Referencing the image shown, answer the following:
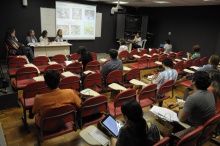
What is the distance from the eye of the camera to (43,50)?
7262 millimetres

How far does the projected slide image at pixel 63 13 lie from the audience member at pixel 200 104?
7465 millimetres

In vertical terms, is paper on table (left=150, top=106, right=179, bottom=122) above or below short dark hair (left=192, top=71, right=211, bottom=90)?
below

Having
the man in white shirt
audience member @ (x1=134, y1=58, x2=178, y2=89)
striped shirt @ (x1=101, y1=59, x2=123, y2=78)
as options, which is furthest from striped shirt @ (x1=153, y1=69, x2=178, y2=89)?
the man in white shirt

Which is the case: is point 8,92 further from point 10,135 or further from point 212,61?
point 212,61

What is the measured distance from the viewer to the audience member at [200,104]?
88.5 inches

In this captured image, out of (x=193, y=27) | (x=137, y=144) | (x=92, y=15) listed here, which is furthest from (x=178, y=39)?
(x=137, y=144)

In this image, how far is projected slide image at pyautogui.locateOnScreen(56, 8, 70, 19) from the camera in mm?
8258

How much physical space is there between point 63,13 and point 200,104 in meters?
7.74

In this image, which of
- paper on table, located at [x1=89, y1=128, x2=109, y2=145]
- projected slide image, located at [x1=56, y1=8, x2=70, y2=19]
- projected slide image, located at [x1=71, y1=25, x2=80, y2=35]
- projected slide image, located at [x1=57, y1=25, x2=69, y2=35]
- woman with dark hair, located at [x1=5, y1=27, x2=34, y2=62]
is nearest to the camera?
paper on table, located at [x1=89, y1=128, x2=109, y2=145]

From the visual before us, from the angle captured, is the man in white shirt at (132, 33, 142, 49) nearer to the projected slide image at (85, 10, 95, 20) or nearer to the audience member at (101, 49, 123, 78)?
the projected slide image at (85, 10, 95, 20)

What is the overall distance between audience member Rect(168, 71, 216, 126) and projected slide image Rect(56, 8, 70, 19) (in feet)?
24.5

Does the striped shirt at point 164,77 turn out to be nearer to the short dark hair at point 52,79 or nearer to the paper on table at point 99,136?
the paper on table at point 99,136

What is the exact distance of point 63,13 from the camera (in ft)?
27.6

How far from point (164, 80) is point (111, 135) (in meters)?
2.10
